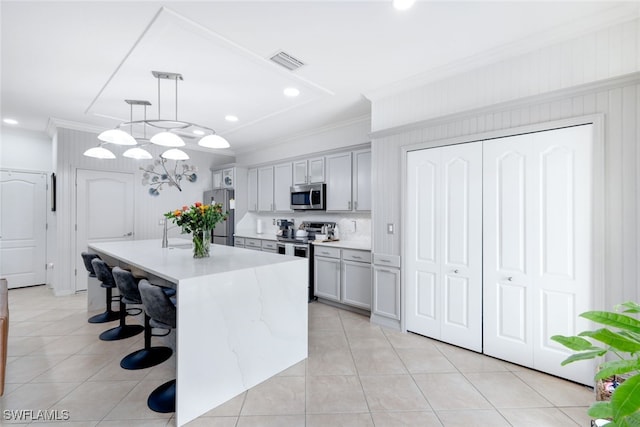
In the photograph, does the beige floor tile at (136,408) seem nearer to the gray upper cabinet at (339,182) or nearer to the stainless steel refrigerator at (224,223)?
the gray upper cabinet at (339,182)

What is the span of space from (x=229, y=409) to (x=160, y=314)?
32.3 inches

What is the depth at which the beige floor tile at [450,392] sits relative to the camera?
6.75ft

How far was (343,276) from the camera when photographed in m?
4.06

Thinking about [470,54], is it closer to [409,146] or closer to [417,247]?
[409,146]

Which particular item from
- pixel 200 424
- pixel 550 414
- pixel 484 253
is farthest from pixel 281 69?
pixel 550 414

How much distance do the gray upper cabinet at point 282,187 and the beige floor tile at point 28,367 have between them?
3.58 meters

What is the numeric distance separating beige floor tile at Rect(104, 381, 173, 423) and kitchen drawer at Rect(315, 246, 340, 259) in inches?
100

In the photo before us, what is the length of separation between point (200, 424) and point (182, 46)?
2890 mm

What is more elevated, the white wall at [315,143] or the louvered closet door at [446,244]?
the white wall at [315,143]

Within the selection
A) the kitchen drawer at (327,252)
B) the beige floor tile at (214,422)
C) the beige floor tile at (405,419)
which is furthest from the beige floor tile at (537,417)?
the kitchen drawer at (327,252)

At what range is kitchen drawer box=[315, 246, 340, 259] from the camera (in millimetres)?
4156

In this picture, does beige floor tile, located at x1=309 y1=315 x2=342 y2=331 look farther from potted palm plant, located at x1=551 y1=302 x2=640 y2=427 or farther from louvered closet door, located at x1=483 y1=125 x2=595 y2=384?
potted palm plant, located at x1=551 y1=302 x2=640 y2=427

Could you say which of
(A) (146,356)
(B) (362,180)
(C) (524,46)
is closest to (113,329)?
(A) (146,356)

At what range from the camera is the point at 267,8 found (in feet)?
6.70
